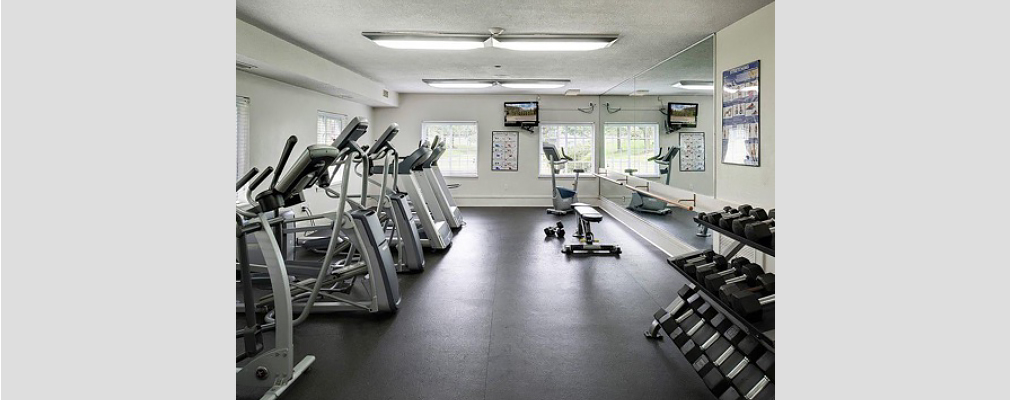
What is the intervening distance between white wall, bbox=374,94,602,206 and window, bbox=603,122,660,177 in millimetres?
1122

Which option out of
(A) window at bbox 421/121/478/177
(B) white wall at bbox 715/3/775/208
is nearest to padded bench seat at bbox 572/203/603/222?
(B) white wall at bbox 715/3/775/208

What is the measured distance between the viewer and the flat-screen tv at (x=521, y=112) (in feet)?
31.9

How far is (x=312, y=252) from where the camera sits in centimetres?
563

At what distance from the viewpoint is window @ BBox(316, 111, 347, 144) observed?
7129 mm

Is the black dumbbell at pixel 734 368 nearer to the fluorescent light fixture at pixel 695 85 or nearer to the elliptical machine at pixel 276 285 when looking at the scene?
the elliptical machine at pixel 276 285

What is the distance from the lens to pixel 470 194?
1009cm

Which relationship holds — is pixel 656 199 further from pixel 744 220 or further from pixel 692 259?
pixel 744 220

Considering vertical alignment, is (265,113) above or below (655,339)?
above

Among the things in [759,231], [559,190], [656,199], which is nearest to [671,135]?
[656,199]

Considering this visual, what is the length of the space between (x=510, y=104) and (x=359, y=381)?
25.3 ft

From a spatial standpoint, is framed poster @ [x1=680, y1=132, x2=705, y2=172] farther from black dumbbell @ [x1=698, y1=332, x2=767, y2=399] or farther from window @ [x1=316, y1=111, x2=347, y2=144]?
window @ [x1=316, y1=111, x2=347, y2=144]

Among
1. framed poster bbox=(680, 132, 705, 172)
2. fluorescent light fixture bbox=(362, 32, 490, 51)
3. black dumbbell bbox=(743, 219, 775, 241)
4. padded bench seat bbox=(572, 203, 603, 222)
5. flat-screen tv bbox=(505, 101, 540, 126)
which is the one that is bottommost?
padded bench seat bbox=(572, 203, 603, 222)
